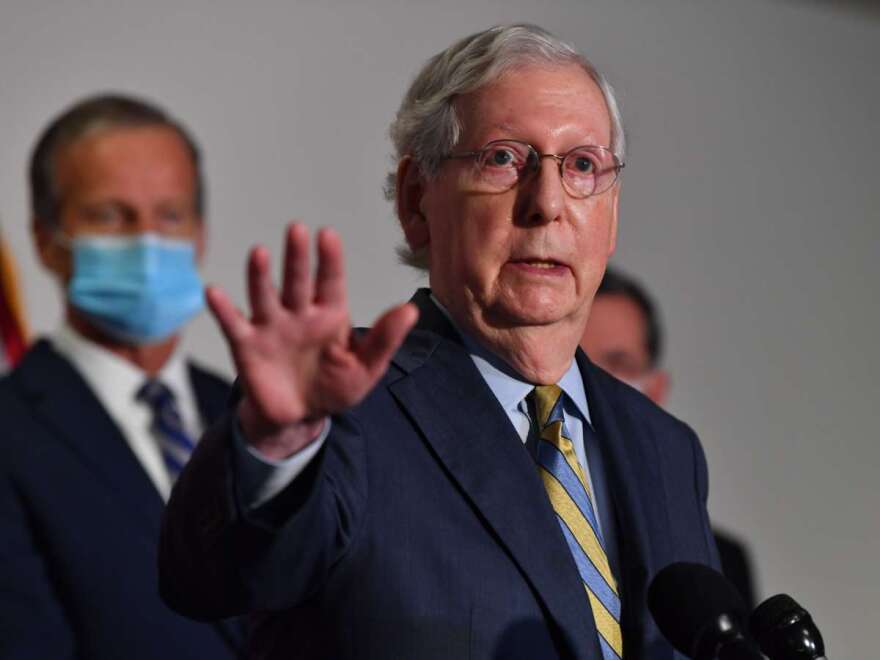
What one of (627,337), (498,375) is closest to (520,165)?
(498,375)

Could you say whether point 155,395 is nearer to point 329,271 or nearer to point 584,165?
point 584,165

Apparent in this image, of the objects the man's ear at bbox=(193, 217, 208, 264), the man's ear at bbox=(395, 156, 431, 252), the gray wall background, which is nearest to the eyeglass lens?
the man's ear at bbox=(395, 156, 431, 252)

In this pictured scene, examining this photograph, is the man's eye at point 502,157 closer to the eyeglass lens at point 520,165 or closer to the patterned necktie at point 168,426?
the eyeglass lens at point 520,165

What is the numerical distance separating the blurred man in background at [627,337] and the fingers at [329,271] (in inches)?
117

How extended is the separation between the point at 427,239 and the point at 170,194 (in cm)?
198

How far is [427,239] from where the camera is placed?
2086 millimetres

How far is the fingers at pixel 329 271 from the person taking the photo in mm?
1407

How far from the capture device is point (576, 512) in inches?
75.1

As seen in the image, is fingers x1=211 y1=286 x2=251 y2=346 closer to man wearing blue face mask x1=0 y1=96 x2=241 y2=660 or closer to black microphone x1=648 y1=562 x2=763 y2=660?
black microphone x1=648 y1=562 x2=763 y2=660

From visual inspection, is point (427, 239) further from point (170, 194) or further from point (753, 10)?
point (753, 10)

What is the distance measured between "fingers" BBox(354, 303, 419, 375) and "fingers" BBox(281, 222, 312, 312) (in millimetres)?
72

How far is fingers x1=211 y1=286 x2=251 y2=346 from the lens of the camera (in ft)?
4.69

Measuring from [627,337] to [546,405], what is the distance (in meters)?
2.59

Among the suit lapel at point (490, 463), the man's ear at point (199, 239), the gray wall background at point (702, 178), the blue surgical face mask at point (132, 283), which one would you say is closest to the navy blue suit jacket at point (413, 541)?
the suit lapel at point (490, 463)
